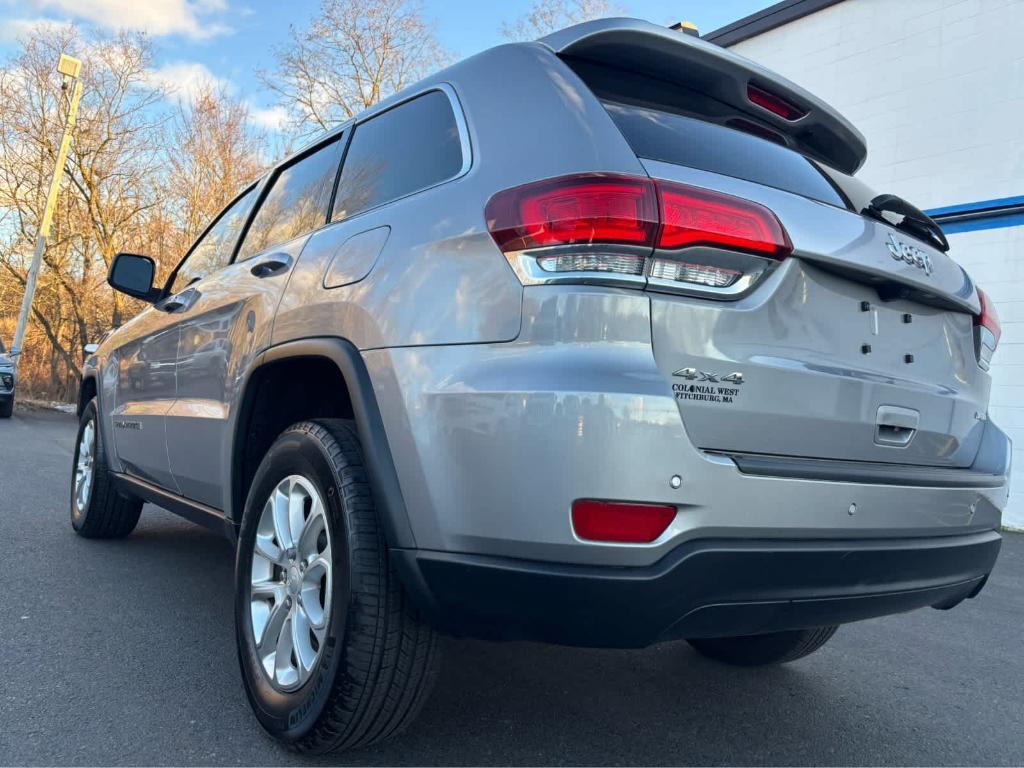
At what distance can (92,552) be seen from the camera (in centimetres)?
438

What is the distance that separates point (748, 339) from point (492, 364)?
1.81ft

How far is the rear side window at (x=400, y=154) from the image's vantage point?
2.26 m

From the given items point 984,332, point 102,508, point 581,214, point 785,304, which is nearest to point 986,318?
point 984,332

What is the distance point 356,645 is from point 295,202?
1.79 meters

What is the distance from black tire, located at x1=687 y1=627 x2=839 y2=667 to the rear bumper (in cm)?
99

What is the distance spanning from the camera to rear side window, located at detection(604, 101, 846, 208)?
196cm

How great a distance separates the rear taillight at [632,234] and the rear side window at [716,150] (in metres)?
0.18

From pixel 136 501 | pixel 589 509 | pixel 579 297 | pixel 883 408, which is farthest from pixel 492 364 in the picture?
pixel 136 501

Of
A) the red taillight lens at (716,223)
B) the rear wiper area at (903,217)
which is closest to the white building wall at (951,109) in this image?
the rear wiper area at (903,217)

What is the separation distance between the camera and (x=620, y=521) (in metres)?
1.66

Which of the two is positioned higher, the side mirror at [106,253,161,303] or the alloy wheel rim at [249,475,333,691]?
the side mirror at [106,253,161,303]

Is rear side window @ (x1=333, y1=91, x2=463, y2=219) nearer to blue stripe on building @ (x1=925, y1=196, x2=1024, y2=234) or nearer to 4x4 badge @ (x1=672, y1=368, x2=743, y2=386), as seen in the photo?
4x4 badge @ (x1=672, y1=368, x2=743, y2=386)

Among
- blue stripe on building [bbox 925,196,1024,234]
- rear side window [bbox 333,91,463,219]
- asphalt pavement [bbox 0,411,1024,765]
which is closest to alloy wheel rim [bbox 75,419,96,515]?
asphalt pavement [bbox 0,411,1024,765]

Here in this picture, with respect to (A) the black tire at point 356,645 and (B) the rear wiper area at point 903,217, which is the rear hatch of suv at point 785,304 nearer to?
(B) the rear wiper area at point 903,217
